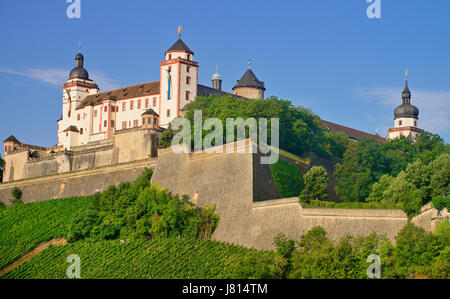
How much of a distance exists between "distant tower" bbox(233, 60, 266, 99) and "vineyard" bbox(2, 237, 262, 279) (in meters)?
28.2

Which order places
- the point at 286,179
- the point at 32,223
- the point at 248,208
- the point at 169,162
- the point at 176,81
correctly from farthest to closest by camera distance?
the point at 176,81 → the point at 32,223 → the point at 169,162 → the point at 286,179 → the point at 248,208

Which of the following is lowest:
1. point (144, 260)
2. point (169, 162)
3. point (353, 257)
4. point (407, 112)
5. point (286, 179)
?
point (353, 257)

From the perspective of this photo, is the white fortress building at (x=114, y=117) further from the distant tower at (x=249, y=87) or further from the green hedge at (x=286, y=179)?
the green hedge at (x=286, y=179)

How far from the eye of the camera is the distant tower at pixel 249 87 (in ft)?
272

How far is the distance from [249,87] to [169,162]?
68.1ft

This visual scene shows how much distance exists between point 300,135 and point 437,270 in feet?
84.8

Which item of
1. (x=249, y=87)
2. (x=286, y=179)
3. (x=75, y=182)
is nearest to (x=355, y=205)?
(x=286, y=179)

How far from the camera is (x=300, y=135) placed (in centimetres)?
6819

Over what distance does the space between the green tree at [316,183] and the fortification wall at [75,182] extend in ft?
36.6

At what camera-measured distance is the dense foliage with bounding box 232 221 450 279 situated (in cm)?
4478

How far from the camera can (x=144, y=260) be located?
53500 millimetres

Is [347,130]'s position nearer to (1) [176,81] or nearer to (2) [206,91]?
(2) [206,91]

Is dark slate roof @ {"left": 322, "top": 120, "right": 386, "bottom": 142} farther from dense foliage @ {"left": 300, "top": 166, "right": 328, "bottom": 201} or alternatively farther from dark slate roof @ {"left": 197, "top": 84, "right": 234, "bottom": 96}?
dense foliage @ {"left": 300, "top": 166, "right": 328, "bottom": 201}

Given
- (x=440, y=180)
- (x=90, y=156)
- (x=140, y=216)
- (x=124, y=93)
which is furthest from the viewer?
(x=124, y=93)
